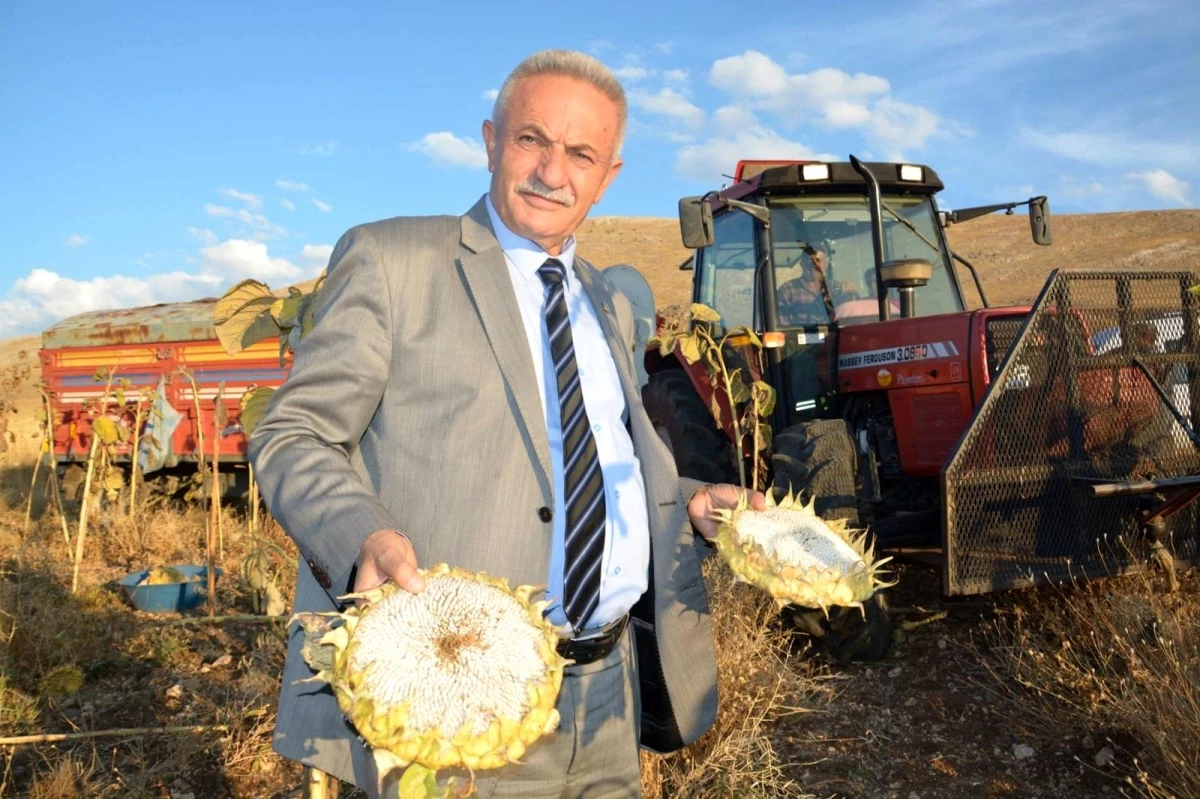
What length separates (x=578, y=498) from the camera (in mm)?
1903

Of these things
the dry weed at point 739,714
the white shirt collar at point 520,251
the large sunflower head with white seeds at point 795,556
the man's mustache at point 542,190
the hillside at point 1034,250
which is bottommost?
the dry weed at point 739,714

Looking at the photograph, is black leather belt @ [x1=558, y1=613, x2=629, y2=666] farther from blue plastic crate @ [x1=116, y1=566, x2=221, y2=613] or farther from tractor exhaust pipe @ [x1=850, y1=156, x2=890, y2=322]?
blue plastic crate @ [x1=116, y1=566, x2=221, y2=613]

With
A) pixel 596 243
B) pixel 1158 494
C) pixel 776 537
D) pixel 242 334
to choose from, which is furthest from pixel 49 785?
pixel 596 243

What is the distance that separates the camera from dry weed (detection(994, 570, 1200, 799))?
11.3 feet

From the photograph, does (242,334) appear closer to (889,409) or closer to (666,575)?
(666,575)

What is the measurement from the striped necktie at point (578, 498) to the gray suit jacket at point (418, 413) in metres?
0.07

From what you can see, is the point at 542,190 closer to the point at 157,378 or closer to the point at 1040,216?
the point at 1040,216

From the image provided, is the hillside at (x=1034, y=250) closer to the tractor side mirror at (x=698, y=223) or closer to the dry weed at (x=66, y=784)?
the tractor side mirror at (x=698, y=223)

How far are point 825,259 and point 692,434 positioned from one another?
54.8 inches

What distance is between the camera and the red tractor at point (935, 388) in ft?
14.9

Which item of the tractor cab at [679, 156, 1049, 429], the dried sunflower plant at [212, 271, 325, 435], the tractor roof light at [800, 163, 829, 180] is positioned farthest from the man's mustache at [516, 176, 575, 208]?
the tractor roof light at [800, 163, 829, 180]

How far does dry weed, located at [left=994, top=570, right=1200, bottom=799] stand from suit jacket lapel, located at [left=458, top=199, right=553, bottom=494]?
2496mm

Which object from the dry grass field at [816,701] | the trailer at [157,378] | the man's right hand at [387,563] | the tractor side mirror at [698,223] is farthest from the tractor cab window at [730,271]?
the man's right hand at [387,563]

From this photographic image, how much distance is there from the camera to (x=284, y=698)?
1.88 meters
